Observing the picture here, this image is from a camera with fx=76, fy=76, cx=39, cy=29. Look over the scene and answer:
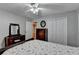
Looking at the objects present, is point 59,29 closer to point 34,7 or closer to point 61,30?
point 61,30

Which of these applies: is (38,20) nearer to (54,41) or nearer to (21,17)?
(21,17)

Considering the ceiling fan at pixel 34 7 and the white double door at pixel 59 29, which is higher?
the ceiling fan at pixel 34 7

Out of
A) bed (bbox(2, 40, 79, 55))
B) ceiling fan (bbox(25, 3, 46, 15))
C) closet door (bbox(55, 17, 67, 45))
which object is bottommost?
bed (bbox(2, 40, 79, 55))

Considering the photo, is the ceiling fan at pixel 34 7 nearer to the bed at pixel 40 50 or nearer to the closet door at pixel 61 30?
the closet door at pixel 61 30

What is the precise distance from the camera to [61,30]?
1.39 metres

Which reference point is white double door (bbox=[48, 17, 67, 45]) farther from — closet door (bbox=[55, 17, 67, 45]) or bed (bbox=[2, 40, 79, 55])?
bed (bbox=[2, 40, 79, 55])

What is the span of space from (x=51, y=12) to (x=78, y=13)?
1.43 feet

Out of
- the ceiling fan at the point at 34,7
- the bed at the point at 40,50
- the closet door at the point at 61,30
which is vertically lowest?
the bed at the point at 40,50

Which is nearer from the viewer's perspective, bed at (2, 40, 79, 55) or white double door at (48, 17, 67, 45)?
bed at (2, 40, 79, 55)

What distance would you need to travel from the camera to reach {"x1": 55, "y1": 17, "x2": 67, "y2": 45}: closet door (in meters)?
1.33

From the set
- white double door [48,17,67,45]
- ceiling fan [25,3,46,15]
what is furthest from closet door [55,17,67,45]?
ceiling fan [25,3,46,15]

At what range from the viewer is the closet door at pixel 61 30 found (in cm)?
133

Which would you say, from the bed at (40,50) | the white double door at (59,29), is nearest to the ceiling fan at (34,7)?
the white double door at (59,29)

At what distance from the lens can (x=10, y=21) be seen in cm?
166
